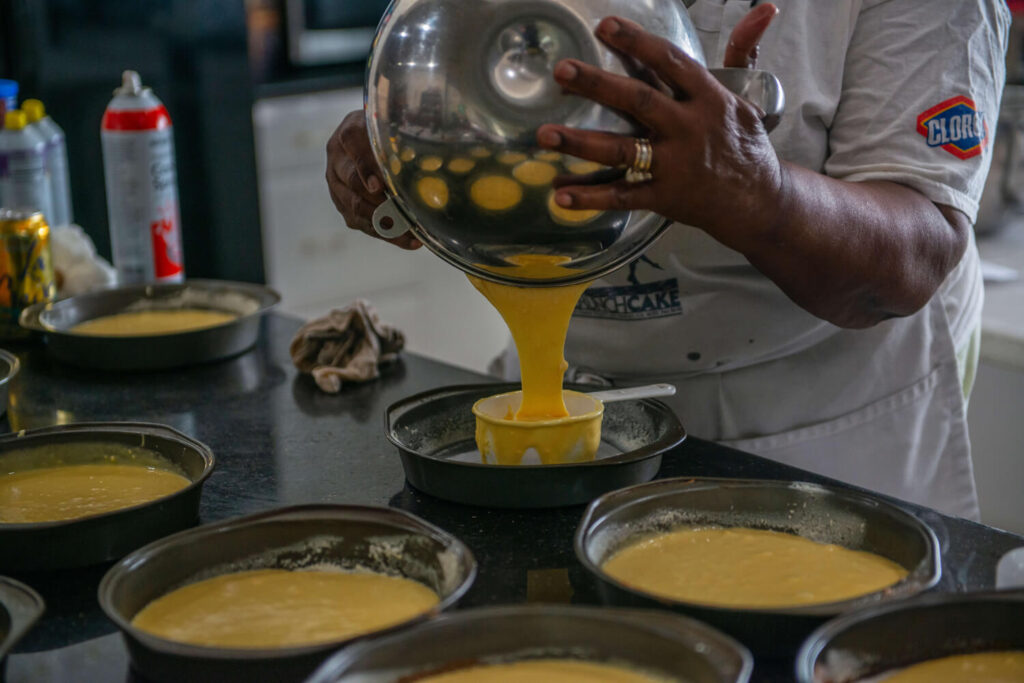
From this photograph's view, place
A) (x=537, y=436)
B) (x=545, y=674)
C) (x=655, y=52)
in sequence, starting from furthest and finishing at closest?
(x=537, y=436) → (x=655, y=52) → (x=545, y=674)

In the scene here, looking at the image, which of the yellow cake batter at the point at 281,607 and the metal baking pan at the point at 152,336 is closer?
the yellow cake batter at the point at 281,607

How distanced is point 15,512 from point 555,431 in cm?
48

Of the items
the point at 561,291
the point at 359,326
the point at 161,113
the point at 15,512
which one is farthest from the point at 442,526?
the point at 161,113

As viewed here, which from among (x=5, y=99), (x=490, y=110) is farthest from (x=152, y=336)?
(x=490, y=110)

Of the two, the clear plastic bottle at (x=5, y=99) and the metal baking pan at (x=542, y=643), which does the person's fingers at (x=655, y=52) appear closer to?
the metal baking pan at (x=542, y=643)

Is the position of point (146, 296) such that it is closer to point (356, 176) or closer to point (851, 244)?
point (356, 176)

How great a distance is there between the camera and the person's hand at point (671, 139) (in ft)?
2.68

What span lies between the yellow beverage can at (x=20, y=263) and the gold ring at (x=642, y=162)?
39.6 inches

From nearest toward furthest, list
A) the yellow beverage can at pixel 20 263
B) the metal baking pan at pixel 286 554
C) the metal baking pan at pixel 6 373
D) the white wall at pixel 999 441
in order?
the metal baking pan at pixel 286 554
the metal baking pan at pixel 6 373
the yellow beverage can at pixel 20 263
the white wall at pixel 999 441

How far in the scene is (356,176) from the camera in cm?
126

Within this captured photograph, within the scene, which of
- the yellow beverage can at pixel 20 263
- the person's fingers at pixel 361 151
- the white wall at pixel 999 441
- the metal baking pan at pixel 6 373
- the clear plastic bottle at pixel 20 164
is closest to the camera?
the person's fingers at pixel 361 151

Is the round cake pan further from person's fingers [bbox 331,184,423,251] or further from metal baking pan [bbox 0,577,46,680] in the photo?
person's fingers [bbox 331,184,423,251]

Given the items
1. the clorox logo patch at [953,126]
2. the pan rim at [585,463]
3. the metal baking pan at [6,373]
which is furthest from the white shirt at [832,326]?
the metal baking pan at [6,373]

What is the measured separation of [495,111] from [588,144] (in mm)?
76
